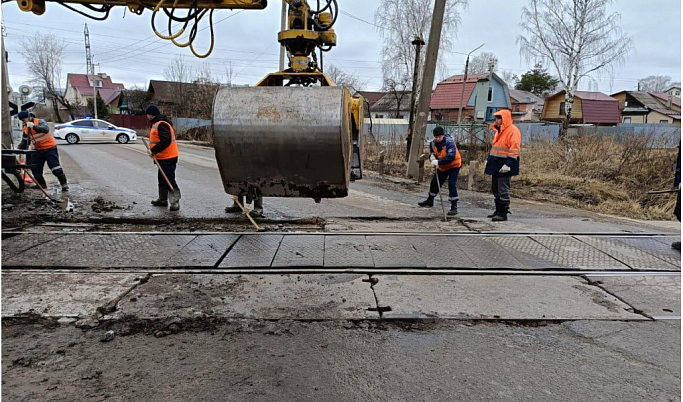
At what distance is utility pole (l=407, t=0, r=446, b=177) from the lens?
39.5 ft

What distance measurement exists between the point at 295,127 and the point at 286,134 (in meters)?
0.10

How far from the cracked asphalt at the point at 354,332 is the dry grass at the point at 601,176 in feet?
13.8

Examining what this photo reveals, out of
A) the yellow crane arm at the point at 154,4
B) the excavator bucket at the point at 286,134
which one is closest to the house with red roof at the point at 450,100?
the yellow crane arm at the point at 154,4

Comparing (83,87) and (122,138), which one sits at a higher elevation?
(83,87)

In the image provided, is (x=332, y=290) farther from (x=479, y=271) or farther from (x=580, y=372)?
(x=580, y=372)

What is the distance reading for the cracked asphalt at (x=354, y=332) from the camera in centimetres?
292

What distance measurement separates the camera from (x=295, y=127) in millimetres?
4031

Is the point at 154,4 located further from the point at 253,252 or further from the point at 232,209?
the point at 232,209

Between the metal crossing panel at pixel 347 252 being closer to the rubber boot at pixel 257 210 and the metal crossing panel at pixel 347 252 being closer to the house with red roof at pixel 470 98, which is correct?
the rubber boot at pixel 257 210

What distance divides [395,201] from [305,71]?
17.4ft

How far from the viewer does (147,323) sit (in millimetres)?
3723

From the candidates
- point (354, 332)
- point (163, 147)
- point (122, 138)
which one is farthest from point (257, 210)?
point (122, 138)

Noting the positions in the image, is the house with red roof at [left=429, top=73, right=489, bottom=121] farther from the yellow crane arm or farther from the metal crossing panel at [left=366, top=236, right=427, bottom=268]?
the yellow crane arm

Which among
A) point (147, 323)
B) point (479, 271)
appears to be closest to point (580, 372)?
point (479, 271)
